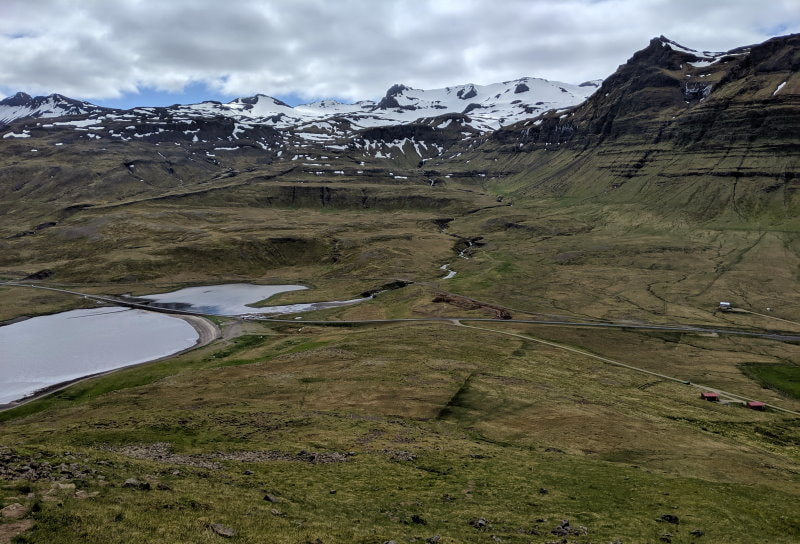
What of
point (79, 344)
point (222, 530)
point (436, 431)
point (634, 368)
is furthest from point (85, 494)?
point (79, 344)

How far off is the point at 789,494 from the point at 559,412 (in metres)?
23.5

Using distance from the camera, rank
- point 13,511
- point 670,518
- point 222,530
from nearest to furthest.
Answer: point 13,511
point 222,530
point 670,518

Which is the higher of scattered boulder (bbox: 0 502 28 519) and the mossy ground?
scattered boulder (bbox: 0 502 28 519)

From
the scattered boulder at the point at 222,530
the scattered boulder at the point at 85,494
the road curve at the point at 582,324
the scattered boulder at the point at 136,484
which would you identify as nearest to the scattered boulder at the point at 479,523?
the scattered boulder at the point at 222,530

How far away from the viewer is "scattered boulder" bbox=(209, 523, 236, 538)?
2292 centimetres

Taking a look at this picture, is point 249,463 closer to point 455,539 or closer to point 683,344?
point 455,539

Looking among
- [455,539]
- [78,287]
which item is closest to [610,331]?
[455,539]

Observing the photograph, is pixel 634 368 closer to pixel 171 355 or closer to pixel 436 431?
pixel 436 431

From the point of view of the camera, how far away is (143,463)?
3431 cm

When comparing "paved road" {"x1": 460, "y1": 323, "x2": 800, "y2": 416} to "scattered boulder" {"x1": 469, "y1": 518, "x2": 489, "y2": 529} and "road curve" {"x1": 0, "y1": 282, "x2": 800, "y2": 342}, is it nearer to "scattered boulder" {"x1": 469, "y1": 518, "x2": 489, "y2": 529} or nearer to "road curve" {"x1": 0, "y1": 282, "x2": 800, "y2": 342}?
"road curve" {"x1": 0, "y1": 282, "x2": 800, "y2": 342}

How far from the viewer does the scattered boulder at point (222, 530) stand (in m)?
22.9

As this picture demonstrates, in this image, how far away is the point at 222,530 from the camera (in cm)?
2322

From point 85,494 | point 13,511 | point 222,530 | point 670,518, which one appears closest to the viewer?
point 13,511

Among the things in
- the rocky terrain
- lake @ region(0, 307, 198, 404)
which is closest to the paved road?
the rocky terrain
